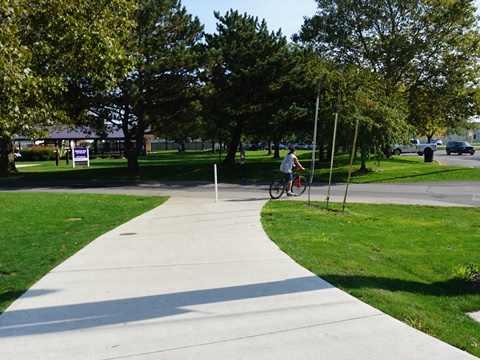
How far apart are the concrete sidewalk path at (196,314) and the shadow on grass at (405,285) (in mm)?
318

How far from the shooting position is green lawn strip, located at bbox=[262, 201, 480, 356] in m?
5.14

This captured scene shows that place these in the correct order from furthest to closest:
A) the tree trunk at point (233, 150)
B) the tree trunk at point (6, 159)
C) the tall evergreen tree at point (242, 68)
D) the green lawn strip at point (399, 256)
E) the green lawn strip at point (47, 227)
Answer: the tree trunk at point (233, 150)
the tree trunk at point (6, 159)
the tall evergreen tree at point (242, 68)
the green lawn strip at point (47, 227)
the green lawn strip at point (399, 256)

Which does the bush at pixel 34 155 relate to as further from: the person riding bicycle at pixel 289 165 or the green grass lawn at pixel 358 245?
the person riding bicycle at pixel 289 165

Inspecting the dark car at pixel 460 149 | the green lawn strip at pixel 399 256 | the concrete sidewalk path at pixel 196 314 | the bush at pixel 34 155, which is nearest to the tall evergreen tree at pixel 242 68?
the green lawn strip at pixel 399 256

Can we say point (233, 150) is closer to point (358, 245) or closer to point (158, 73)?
point (158, 73)

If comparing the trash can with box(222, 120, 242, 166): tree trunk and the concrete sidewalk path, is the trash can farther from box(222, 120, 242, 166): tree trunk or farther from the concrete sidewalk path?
the concrete sidewalk path

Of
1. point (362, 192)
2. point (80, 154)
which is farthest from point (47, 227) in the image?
point (80, 154)

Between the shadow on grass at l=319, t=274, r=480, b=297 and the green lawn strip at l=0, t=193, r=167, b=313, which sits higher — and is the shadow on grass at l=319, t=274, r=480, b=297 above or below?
above

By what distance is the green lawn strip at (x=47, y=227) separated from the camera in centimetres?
694

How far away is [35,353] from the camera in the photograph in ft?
13.5

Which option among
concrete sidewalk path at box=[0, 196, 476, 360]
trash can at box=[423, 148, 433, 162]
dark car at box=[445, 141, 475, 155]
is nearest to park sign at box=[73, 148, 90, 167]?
trash can at box=[423, 148, 433, 162]

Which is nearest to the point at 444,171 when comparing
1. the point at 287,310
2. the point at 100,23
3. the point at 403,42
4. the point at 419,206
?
the point at 403,42

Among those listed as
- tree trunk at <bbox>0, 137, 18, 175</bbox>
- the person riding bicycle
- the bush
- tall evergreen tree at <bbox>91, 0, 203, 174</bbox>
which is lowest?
the bush

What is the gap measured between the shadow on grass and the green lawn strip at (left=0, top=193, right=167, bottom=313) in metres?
4.05
